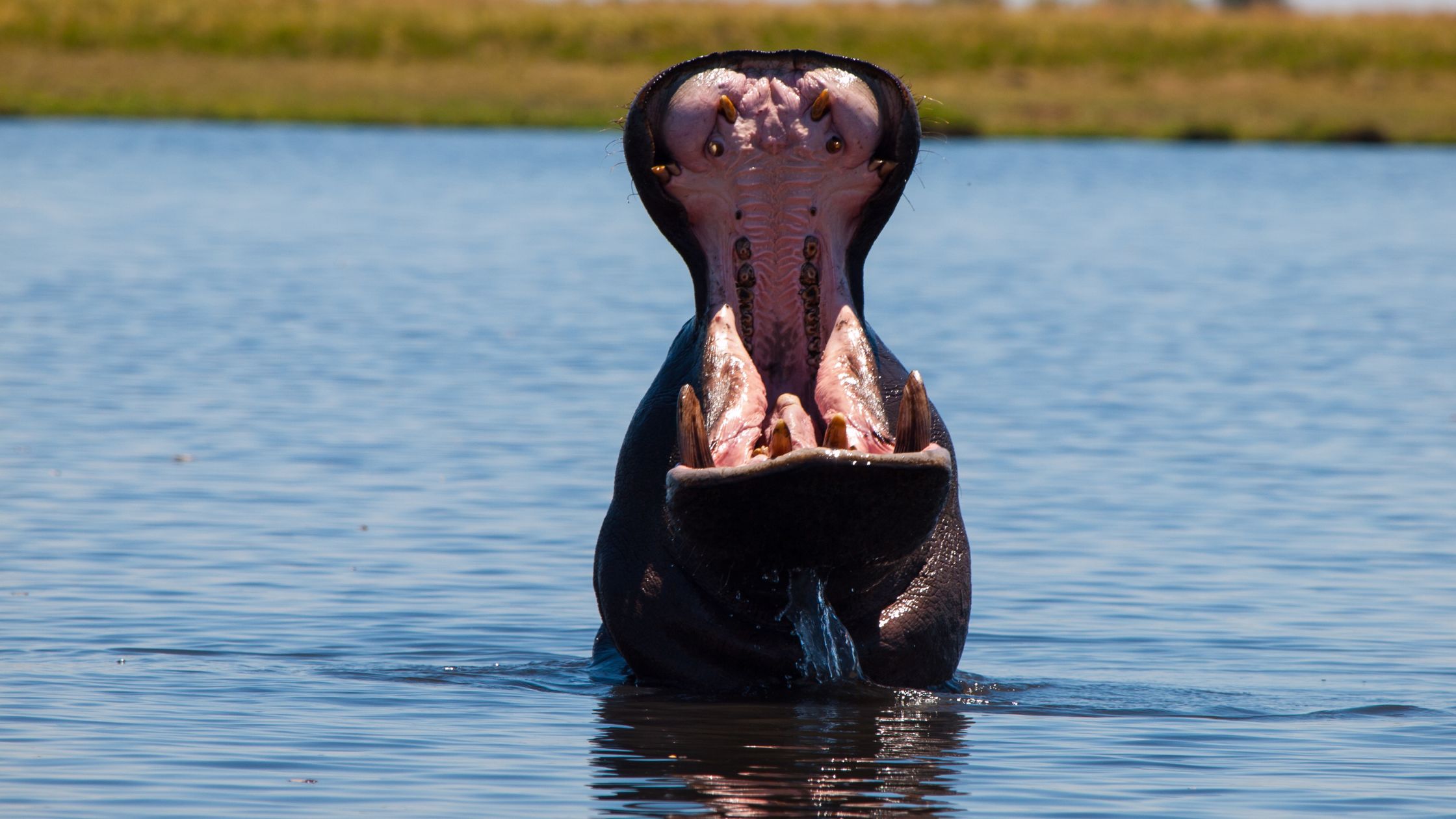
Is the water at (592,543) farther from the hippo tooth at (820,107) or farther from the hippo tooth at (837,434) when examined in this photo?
the hippo tooth at (820,107)

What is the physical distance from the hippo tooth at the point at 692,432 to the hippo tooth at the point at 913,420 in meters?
0.50

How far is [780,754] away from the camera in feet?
23.1

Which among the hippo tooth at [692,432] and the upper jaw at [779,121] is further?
the upper jaw at [779,121]

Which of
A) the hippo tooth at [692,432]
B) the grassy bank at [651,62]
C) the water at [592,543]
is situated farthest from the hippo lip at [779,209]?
the grassy bank at [651,62]

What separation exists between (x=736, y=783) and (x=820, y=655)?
52 cm

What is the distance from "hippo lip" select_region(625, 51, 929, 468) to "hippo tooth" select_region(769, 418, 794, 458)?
271mm

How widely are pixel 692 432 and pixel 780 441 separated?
0.23 m

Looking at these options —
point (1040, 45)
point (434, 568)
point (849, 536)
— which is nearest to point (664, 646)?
point (849, 536)

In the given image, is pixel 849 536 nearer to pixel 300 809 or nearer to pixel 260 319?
pixel 300 809

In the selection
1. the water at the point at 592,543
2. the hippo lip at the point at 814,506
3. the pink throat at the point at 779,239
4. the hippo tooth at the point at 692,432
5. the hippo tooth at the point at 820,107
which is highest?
the hippo tooth at the point at 820,107

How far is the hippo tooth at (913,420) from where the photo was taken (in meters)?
6.02

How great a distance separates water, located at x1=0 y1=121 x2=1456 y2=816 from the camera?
7.02m

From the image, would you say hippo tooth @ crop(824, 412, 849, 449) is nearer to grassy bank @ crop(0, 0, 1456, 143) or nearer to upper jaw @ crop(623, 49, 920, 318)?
upper jaw @ crop(623, 49, 920, 318)

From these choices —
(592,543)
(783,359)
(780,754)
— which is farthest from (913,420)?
(592,543)
